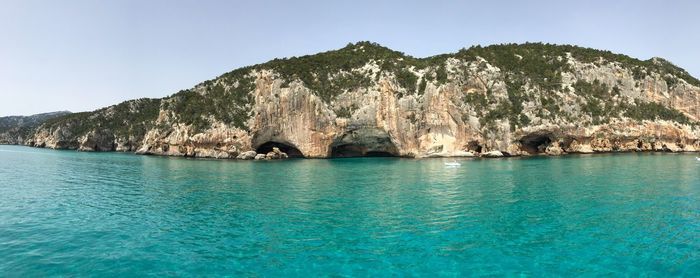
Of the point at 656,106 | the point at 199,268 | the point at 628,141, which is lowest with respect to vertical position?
the point at 199,268

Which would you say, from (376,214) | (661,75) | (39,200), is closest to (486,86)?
(661,75)

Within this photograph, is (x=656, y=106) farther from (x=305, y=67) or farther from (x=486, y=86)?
(x=305, y=67)

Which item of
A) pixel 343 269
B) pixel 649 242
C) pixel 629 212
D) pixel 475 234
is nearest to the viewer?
pixel 343 269

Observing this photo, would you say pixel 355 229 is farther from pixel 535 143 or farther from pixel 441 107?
pixel 535 143

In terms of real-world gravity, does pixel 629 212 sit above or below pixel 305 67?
below

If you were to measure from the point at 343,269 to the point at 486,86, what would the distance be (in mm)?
79564

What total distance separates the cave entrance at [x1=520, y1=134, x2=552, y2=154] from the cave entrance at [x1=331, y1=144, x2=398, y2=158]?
88.0ft

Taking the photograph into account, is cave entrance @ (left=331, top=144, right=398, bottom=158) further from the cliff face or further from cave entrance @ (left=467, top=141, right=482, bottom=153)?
cave entrance @ (left=467, top=141, right=482, bottom=153)

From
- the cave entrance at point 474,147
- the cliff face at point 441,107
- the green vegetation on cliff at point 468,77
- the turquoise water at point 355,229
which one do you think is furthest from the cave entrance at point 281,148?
the turquoise water at point 355,229

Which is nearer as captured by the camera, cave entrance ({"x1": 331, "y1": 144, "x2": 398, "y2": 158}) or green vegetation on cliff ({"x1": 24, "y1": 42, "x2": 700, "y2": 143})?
green vegetation on cliff ({"x1": 24, "y1": 42, "x2": 700, "y2": 143})

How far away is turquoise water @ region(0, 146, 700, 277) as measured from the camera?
47.8 ft

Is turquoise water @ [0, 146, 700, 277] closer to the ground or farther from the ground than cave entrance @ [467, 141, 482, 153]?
closer to the ground

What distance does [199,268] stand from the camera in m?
14.4

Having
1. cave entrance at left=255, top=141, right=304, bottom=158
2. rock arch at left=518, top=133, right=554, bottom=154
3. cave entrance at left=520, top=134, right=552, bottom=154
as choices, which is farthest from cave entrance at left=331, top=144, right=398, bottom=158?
cave entrance at left=520, top=134, right=552, bottom=154
